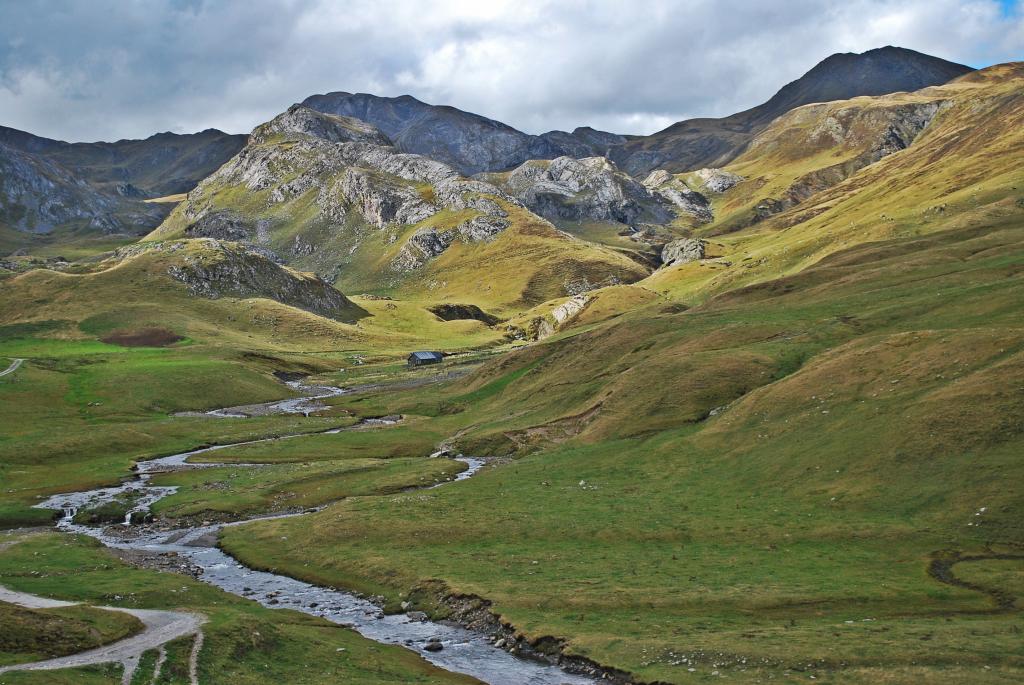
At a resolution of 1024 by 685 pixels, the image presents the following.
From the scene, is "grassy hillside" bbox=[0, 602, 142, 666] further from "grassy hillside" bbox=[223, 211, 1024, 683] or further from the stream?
"grassy hillside" bbox=[223, 211, 1024, 683]

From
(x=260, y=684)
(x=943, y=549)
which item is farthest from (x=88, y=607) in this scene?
(x=943, y=549)

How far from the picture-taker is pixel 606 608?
142ft

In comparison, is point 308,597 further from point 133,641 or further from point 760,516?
point 760,516

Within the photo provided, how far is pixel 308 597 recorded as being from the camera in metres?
50.8

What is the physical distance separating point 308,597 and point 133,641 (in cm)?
1591

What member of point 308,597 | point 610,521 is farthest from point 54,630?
point 610,521

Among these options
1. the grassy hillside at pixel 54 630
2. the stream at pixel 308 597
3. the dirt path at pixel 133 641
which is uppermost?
the grassy hillside at pixel 54 630

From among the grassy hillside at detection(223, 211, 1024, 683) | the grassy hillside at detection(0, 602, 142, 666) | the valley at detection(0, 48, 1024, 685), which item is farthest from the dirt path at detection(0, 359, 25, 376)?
the grassy hillside at detection(0, 602, 142, 666)

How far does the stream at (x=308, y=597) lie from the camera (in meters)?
37.7

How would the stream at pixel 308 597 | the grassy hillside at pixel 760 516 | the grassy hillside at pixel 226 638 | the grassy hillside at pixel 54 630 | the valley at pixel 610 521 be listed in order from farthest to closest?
1. the stream at pixel 308 597
2. the grassy hillside at pixel 760 516
3. the valley at pixel 610 521
4. the grassy hillside at pixel 226 638
5. the grassy hillside at pixel 54 630

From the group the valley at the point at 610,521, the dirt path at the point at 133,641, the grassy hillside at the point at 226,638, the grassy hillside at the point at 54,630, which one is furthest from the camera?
the valley at the point at 610,521

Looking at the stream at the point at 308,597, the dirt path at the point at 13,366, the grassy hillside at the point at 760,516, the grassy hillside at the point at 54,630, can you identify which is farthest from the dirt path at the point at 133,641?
the dirt path at the point at 13,366

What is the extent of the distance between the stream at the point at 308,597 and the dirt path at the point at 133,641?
854cm

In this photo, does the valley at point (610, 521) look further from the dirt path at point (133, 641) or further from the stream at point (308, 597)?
the dirt path at point (133, 641)
